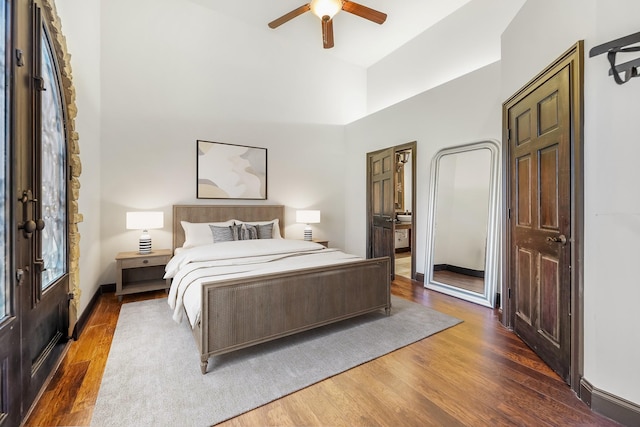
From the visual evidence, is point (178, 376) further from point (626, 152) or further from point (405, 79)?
point (405, 79)

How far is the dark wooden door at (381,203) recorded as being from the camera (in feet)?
14.9

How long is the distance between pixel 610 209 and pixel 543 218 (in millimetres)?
556

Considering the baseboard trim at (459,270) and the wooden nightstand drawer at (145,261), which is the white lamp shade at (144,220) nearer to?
the wooden nightstand drawer at (145,261)

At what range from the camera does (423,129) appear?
13.6 feet

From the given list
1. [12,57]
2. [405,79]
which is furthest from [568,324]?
[405,79]

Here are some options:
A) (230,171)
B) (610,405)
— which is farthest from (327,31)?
(610,405)

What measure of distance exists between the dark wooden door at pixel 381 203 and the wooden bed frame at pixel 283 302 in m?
1.81

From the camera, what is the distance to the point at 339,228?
5.66m

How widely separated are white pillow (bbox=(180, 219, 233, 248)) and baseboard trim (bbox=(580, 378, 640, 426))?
12.5 feet

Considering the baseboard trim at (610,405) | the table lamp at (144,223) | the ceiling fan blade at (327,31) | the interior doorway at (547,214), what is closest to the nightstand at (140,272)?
the table lamp at (144,223)

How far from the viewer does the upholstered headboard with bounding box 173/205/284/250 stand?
4.01 meters

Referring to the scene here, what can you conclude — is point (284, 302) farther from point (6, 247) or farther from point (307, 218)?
point (307, 218)

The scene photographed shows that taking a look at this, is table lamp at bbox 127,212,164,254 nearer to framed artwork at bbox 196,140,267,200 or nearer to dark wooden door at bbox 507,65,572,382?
framed artwork at bbox 196,140,267,200

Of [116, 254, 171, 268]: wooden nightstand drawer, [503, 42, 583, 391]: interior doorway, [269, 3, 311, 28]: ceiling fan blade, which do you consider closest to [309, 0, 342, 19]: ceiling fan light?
[269, 3, 311, 28]: ceiling fan blade
